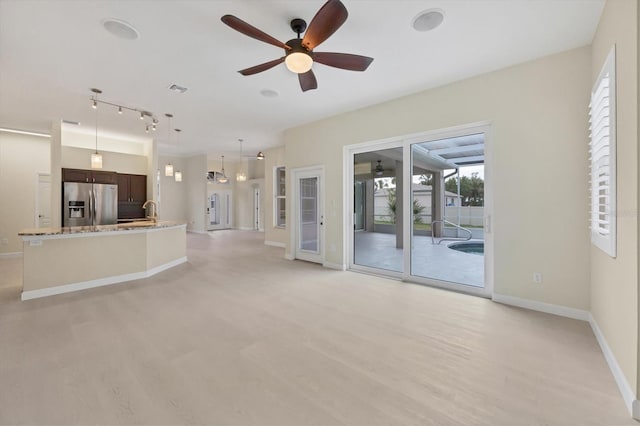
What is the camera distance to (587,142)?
2957 millimetres

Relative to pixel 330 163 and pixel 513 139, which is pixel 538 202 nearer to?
pixel 513 139

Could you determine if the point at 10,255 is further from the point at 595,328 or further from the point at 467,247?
the point at 467,247

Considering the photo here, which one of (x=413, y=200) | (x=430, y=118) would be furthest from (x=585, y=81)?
(x=413, y=200)

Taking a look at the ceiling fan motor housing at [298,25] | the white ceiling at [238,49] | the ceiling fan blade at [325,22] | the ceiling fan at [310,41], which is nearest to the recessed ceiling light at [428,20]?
the white ceiling at [238,49]

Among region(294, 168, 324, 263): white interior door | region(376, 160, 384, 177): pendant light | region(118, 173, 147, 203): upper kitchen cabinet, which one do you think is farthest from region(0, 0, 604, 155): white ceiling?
region(118, 173, 147, 203): upper kitchen cabinet

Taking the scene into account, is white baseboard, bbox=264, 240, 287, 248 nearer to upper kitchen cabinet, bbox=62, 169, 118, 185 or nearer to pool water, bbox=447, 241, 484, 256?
upper kitchen cabinet, bbox=62, 169, 118, 185

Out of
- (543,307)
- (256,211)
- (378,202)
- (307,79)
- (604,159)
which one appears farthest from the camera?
(256,211)

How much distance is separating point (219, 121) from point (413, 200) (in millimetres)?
4355

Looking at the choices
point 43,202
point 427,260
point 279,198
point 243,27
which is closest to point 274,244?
point 279,198

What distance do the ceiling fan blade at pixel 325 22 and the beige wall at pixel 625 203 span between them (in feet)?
5.96

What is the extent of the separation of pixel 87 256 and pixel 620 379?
6117mm

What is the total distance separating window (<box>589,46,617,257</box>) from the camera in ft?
6.82

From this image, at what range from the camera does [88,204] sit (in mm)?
6852

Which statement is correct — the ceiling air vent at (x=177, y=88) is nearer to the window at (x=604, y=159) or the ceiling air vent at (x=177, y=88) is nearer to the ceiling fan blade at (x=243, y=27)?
the ceiling fan blade at (x=243, y=27)
